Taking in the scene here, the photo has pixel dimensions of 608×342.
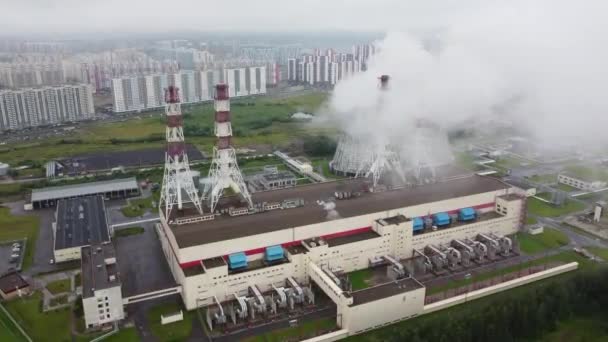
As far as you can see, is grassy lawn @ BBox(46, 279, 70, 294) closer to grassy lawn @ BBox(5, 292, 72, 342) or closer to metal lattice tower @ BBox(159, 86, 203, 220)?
grassy lawn @ BBox(5, 292, 72, 342)

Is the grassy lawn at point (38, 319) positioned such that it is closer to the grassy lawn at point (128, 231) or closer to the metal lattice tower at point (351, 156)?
the grassy lawn at point (128, 231)

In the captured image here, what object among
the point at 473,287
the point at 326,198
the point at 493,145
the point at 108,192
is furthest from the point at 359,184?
the point at 493,145

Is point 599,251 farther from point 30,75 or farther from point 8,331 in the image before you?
point 30,75

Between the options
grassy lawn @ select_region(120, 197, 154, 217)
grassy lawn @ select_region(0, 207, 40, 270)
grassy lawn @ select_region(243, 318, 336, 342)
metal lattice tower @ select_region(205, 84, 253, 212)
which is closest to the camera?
grassy lawn @ select_region(243, 318, 336, 342)

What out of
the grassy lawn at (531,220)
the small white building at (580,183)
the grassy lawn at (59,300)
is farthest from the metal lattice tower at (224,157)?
the small white building at (580,183)

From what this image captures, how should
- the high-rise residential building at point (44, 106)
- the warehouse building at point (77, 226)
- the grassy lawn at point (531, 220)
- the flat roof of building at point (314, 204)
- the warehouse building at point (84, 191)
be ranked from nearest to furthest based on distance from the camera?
1. the flat roof of building at point (314, 204)
2. the warehouse building at point (77, 226)
3. the grassy lawn at point (531, 220)
4. the warehouse building at point (84, 191)
5. the high-rise residential building at point (44, 106)

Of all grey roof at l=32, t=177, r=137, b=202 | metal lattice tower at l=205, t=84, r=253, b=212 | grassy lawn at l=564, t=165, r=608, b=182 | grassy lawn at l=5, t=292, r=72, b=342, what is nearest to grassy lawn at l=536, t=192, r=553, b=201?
grassy lawn at l=564, t=165, r=608, b=182
